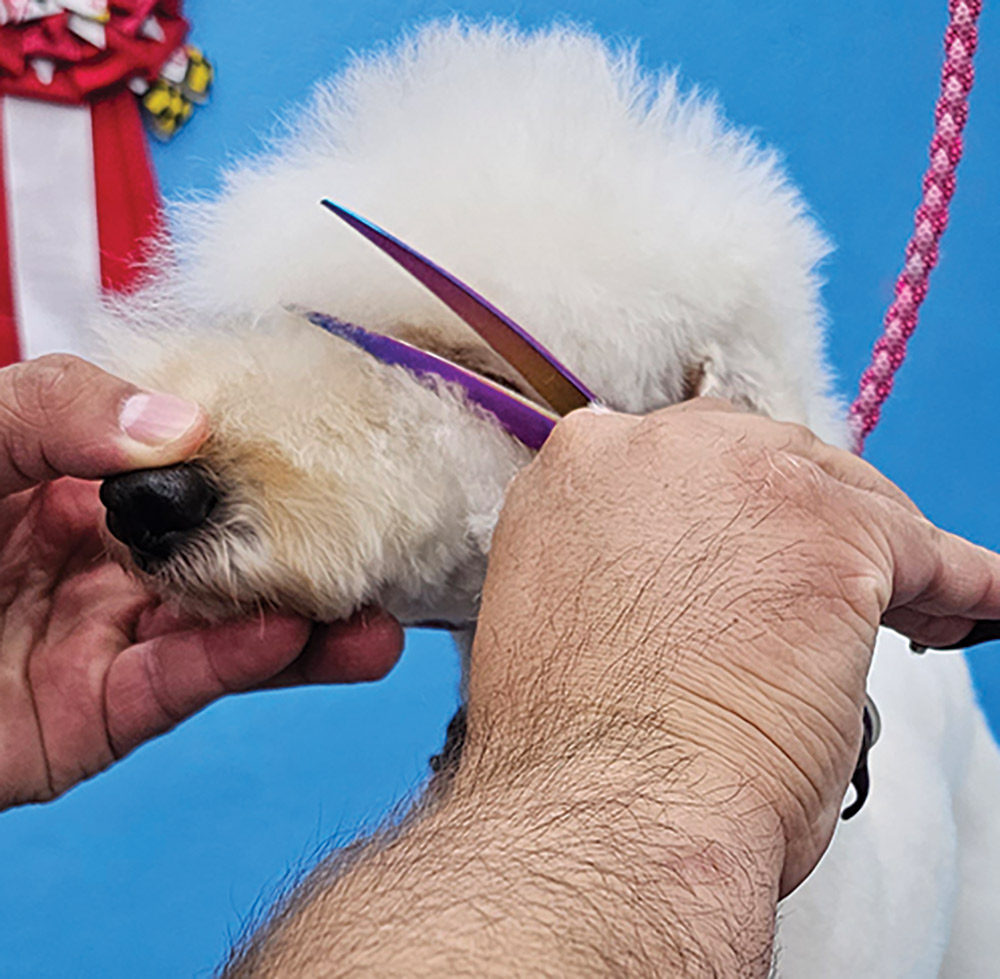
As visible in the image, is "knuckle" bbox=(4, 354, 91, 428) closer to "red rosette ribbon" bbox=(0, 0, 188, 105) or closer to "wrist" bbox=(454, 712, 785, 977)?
"wrist" bbox=(454, 712, 785, 977)

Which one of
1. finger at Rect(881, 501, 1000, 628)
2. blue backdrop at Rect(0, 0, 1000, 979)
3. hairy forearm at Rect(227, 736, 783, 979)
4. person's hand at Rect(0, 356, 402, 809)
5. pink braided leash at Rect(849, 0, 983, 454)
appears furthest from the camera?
blue backdrop at Rect(0, 0, 1000, 979)

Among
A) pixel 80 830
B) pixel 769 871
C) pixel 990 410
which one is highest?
pixel 769 871

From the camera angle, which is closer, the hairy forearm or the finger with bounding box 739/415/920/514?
the hairy forearm

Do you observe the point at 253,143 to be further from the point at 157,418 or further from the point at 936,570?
the point at 936,570

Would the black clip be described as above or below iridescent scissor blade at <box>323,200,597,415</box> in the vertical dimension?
below

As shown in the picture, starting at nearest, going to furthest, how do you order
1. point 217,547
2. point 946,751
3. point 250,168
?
1. point 217,547
2. point 250,168
3. point 946,751

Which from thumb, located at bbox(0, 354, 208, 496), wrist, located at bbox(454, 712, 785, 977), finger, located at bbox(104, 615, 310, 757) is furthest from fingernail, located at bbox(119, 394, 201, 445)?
wrist, located at bbox(454, 712, 785, 977)

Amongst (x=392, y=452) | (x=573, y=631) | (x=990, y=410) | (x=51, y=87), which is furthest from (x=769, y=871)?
(x=51, y=87)

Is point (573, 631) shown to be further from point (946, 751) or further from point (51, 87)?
point (51, 87)

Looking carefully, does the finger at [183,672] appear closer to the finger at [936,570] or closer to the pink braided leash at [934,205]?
the finger at [936,570]

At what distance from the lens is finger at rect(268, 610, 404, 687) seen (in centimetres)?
55

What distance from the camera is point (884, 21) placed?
122cm

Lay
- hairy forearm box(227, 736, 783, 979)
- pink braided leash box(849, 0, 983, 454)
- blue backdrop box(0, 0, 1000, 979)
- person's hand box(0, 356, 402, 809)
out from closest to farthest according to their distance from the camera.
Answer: hairy forearm box(227, 736, 783, 979) → person's hand box(0, 356, 402, 809) → pink braided leash box(849, 0, 983, 454) → blue backdrop box(0, 0, 1000, 979)

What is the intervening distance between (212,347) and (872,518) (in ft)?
1.07
